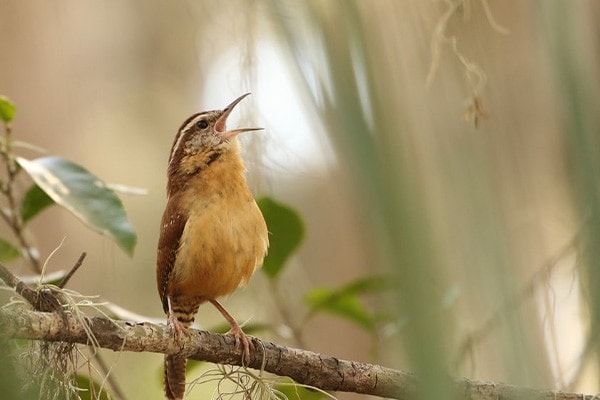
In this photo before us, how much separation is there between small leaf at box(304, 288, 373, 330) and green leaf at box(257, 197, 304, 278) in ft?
0.63

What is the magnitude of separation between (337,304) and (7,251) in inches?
54.3

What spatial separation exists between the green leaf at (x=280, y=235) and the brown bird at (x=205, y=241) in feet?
0.54

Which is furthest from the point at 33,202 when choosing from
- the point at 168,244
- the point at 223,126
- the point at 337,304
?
the point at 337,304

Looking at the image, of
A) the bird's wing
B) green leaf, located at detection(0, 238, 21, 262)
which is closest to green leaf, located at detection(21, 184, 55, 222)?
green leaf, located at detection(0, 238, 21, 262)

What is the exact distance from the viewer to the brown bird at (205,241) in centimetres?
299

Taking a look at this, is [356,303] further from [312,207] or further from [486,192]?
[312,207]

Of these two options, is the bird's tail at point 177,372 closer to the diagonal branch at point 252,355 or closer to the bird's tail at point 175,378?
the bird's tail at point 175,378

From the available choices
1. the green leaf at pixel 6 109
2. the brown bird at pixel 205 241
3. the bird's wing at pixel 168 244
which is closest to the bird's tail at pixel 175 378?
the brown bird at pixel 205 241

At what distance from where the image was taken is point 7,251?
2.94 m

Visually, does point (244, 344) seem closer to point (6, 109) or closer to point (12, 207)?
point (12, 207)

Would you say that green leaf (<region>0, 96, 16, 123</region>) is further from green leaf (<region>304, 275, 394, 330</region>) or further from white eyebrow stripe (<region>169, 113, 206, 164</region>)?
green leaf (<region>304, 275, 394, 330</region>)

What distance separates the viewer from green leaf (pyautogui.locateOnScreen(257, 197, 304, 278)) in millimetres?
3336

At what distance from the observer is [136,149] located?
28.7ft

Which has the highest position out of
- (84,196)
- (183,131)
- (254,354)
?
(183,131)
